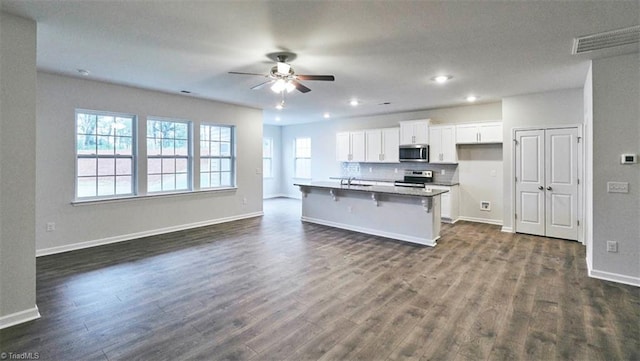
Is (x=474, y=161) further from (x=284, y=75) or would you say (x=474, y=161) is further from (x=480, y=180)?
(x=284, y=75)

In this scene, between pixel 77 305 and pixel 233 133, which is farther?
pixel 233 133

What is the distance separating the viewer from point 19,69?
265 centimetres

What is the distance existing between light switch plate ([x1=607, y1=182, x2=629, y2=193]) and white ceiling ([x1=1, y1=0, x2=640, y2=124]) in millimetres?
1486

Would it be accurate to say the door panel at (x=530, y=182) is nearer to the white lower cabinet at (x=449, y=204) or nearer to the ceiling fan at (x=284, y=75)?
the white lower cabinet at (x=449, y=204)

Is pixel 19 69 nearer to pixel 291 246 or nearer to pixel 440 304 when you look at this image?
pixel 291 246

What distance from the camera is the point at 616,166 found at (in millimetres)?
3566

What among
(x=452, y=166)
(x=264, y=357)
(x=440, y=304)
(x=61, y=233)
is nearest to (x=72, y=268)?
(x=61, y=233)

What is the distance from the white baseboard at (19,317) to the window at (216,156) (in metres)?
3.99

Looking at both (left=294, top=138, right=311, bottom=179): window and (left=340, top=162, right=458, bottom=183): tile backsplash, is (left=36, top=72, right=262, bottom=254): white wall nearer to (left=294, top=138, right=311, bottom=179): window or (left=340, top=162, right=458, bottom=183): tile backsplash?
(left=340, top=162, right=458, bottom=183): tile backsplash

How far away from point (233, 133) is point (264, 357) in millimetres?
5663

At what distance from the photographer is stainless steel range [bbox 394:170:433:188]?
288 inches

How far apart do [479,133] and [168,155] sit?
20.9 ft

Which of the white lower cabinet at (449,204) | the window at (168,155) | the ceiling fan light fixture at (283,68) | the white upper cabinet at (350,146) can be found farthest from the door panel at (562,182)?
the window at (168,155)

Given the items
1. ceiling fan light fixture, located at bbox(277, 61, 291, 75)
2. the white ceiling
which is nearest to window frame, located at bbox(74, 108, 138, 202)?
the white ceiling
